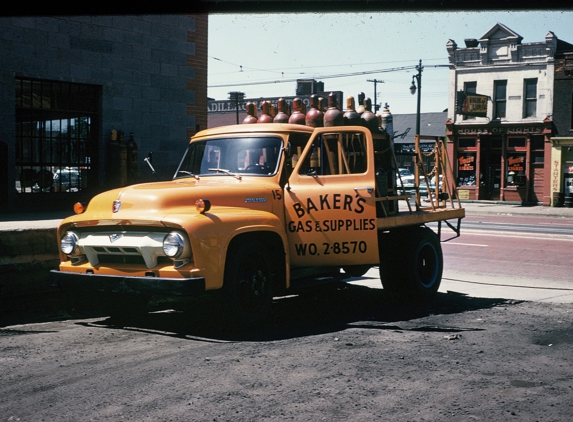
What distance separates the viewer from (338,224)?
7.96 m

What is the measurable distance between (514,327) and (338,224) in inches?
85.6

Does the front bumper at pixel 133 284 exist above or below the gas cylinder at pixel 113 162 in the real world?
below

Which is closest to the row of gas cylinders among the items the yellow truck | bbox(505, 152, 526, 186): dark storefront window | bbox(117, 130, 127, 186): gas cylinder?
the yellow truck

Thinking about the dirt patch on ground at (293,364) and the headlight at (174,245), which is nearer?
the dirt patch on ground at (293,364)

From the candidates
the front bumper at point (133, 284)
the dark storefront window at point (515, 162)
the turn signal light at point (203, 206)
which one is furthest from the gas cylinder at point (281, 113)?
the dark storefront window at point (515, 162)

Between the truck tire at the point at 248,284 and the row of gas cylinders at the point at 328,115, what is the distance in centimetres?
236

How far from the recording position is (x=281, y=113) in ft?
31.9

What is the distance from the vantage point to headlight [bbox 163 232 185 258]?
263 inches

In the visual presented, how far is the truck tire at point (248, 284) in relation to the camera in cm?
701

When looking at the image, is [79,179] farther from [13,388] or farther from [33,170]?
[13,388]

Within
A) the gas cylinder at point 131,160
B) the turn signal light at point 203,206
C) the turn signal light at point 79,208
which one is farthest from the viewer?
the gas cylinder at point 131,160

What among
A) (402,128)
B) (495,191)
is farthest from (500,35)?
(402,128)

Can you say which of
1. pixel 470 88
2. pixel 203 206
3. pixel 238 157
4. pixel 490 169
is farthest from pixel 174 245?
pixel 470 88

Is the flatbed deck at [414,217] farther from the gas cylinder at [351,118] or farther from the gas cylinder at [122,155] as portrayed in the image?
the gas cylinder at [122,155]
